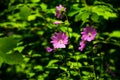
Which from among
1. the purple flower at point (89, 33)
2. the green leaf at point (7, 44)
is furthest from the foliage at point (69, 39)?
the green leaf at point (7, 44)

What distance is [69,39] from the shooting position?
2105 millimetres

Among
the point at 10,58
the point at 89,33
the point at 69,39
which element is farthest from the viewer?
the point at 69,39

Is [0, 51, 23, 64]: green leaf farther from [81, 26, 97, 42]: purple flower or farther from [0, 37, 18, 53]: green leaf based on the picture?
[81, 26, 97, 42]: purple flower

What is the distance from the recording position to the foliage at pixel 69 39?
6.48 feet

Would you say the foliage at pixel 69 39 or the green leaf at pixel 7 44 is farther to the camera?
the foliage at pixel 69 39

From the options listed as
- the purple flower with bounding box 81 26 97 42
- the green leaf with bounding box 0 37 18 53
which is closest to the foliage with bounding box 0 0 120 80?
the purple flower with bounding box 81 26 97 42

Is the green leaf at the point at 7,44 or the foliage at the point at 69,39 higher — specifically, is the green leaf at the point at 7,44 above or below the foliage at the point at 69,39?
above

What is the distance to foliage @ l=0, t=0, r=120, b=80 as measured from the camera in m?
1.98

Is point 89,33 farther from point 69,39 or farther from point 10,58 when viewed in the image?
point 10,58

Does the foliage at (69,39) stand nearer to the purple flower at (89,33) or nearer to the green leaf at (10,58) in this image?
the purple flower at (89,33)

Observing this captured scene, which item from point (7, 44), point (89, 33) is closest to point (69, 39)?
point (89, 33)

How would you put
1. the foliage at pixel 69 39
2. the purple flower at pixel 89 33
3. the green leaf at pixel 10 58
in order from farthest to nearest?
the foliage at pixel 69 39 → the purple flower at pixel 89 33 → the green leaf at pixel 10 58

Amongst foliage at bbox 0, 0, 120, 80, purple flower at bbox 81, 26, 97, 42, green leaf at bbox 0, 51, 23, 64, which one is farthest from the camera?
foliage at bbox 0, 0, 120, 80

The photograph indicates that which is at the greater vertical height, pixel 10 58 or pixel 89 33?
pixel 10 58
